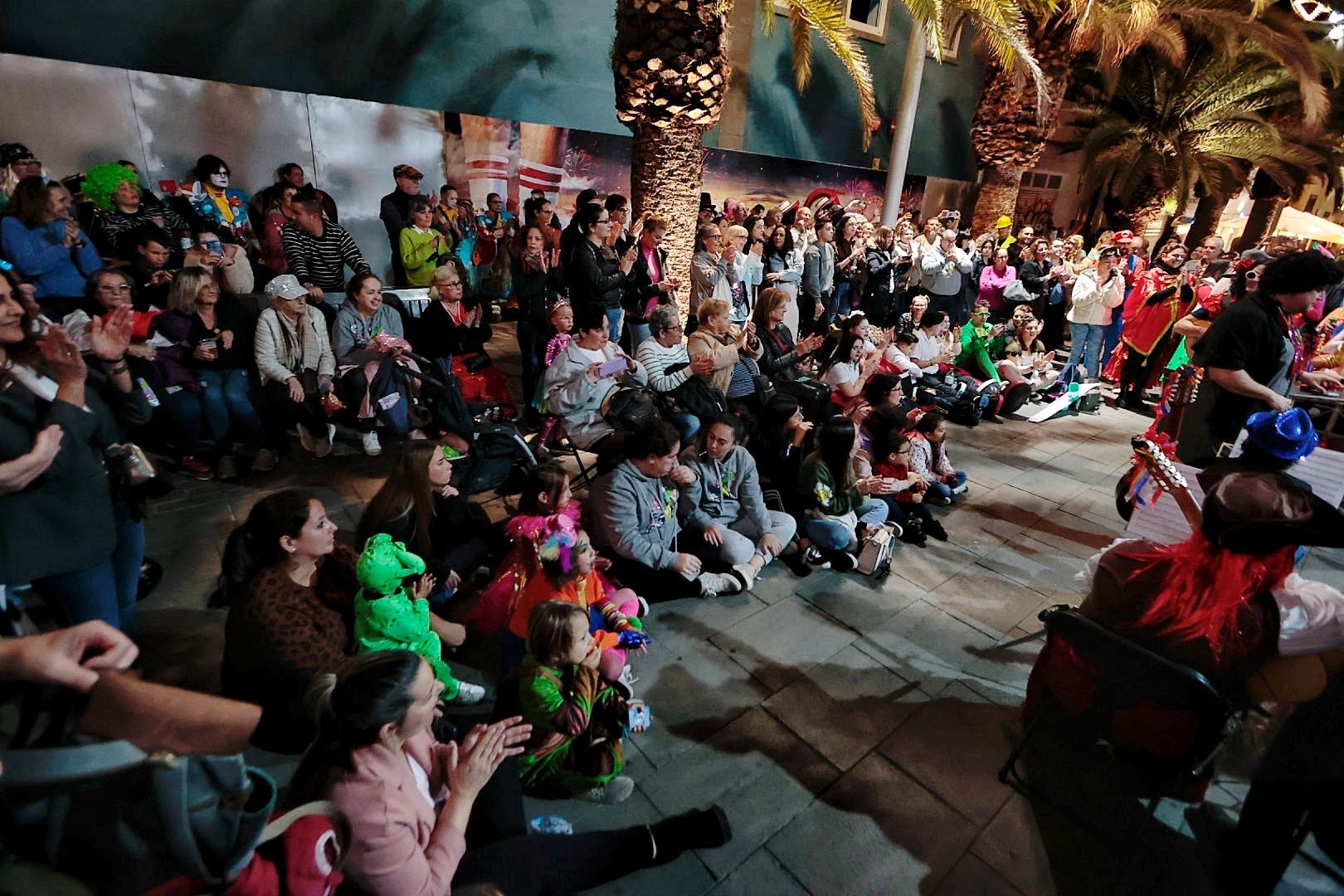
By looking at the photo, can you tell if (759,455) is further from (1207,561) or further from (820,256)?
(820,256)

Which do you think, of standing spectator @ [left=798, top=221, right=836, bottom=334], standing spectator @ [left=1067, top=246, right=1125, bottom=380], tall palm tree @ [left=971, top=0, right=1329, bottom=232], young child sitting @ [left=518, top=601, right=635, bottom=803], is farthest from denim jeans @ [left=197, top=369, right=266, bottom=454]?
tall palm tree @ [left=971, top=0, right=1329, bottom=232]

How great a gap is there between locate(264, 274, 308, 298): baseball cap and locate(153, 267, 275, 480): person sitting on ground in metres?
0.37

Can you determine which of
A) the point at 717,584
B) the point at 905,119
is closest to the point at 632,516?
the point at 717,584

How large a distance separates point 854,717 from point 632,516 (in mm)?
1494

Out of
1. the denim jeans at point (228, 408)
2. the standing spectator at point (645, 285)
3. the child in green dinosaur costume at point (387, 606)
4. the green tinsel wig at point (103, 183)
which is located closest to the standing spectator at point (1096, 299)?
the standing spectator at point (645, 285)

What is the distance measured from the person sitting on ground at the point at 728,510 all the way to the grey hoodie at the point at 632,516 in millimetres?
330

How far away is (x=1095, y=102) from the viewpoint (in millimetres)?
14727

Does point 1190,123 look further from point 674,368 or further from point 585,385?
point 585,385

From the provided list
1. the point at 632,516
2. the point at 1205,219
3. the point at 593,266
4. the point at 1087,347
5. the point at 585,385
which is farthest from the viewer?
the point at 1205,219

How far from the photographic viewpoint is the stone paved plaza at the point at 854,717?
248cm

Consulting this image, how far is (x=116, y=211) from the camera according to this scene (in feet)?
18.5

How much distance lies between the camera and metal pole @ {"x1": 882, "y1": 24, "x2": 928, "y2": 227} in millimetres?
10812

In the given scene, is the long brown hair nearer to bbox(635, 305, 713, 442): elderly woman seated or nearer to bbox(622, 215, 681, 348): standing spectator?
bbox(635, 305, 713, 442): elderly woman seated

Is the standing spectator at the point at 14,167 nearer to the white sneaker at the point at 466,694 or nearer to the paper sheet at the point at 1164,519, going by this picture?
the white sneaker at the point at 466,694
